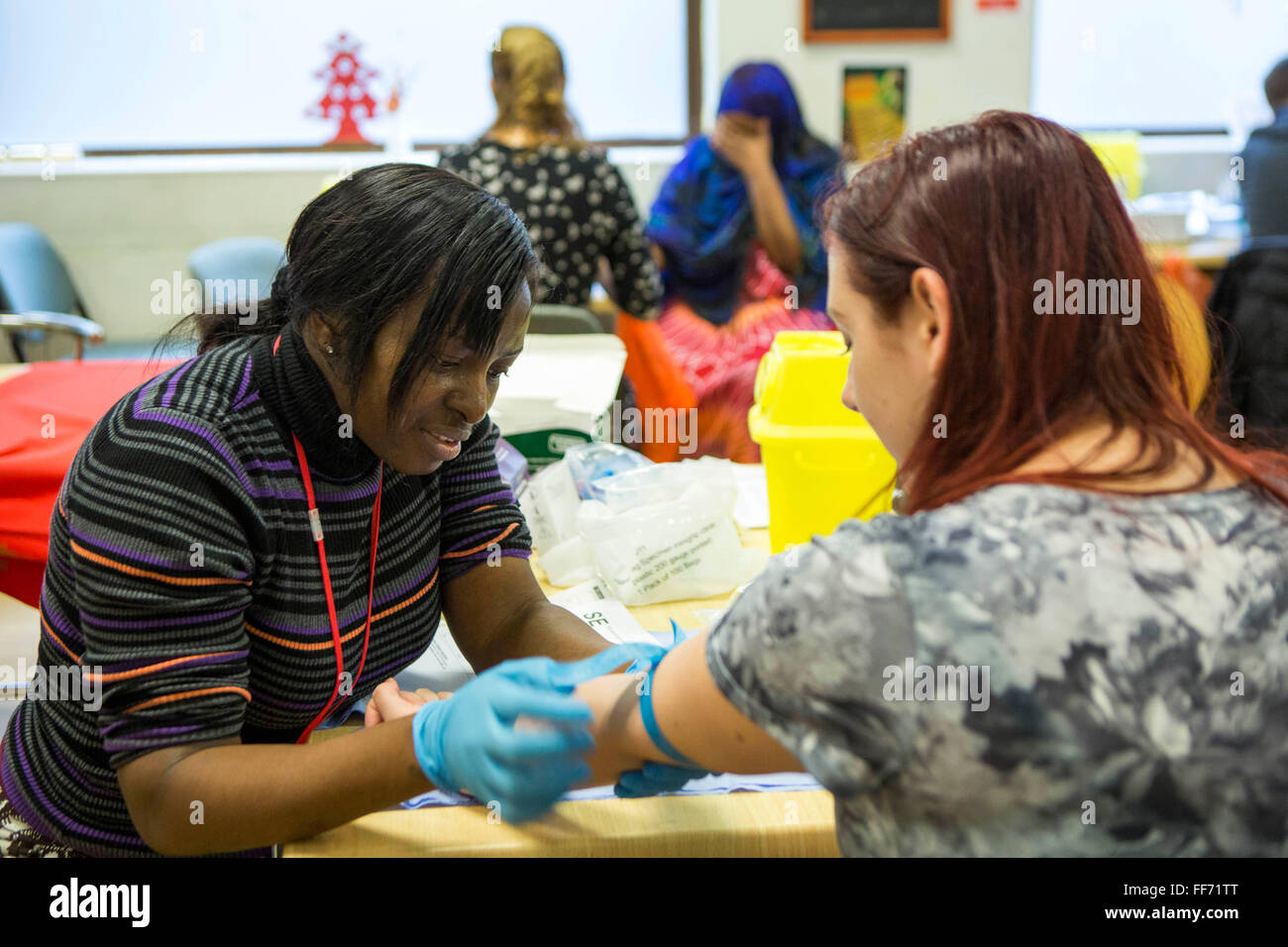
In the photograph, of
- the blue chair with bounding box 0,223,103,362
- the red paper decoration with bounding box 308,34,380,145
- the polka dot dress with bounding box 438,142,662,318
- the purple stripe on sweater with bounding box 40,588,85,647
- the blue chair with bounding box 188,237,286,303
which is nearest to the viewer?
the purple stripe on sweater with bounding box 40,588,85,647

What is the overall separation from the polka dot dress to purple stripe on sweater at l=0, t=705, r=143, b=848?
181 cm

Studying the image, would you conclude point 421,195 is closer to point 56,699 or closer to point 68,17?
point 56,699

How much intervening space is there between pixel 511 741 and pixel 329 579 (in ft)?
1.06

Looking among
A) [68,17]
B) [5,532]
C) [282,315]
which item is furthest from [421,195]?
[68,17]

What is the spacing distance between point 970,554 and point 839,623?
9cm

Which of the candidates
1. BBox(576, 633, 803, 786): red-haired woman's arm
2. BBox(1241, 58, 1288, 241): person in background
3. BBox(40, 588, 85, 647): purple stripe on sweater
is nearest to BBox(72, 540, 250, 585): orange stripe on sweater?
BBox(40, 588, 85, 647): purple stripe on sweater

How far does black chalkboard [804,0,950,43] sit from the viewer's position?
4469mm

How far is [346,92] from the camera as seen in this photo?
4.57 meters

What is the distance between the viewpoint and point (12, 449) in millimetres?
→ 1553

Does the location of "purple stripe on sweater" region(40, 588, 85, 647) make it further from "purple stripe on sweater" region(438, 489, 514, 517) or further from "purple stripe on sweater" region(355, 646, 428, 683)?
"purple stripe on sweater" region(438, 489, 514, 517)

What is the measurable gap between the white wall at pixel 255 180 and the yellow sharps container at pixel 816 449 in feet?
10.9

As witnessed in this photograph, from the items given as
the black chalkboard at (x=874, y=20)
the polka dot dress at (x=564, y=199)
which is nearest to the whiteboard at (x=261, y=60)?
the black chalkboard at (x=874, y=20)

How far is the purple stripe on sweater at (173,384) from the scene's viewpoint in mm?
1013
